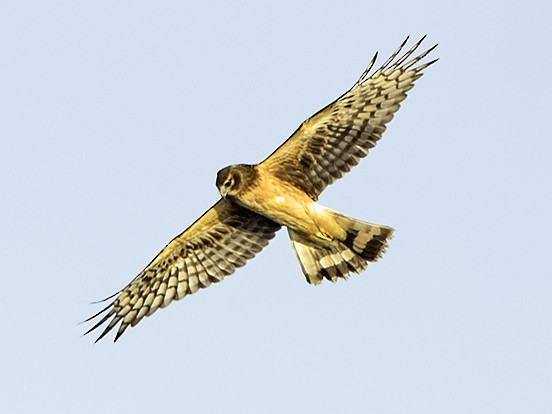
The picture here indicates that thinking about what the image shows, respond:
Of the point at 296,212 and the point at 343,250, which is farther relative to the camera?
the point at 343,250

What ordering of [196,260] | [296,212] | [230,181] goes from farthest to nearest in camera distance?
[196,260] → [296,212] → [230,181]

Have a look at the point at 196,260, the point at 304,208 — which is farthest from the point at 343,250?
the point at 196,260

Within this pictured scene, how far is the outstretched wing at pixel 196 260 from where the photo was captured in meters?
16.1

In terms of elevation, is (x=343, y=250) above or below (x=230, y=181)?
below

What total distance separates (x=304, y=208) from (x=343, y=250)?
0.88 m

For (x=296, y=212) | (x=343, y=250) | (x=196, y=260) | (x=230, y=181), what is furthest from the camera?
(x=196, y=260)

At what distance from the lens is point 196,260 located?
53.6 feet

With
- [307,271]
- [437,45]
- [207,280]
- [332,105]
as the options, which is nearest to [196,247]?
[207,280]

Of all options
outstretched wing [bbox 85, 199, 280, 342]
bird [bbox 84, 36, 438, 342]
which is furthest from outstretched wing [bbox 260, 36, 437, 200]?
outstretched wing [bbox 85, 199, 280, 342]

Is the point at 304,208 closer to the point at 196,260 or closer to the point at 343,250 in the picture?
the point at 343,250

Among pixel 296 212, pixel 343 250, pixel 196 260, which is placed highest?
pixel 196 260

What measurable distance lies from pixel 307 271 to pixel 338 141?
1.67 meters

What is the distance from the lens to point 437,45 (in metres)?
15.2

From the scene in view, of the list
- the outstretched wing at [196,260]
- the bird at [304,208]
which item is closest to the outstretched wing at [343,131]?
the bird at [304,208]
